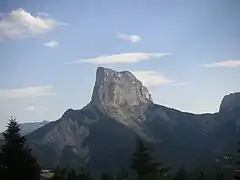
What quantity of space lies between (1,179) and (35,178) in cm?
187

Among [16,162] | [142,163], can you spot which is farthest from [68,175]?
[16,162]

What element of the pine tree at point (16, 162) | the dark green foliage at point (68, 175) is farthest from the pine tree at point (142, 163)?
the pine tree at point (16, 162)

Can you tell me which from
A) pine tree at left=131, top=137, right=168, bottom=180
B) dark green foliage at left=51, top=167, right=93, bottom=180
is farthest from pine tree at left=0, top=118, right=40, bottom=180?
dark green foliage at left=51, top=167, right=93, bottom=180

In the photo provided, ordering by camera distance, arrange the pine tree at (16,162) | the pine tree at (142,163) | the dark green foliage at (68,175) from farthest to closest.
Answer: the dark green foliage at (68,175), the pine tree at (142,163), the pine tree at (16,162)

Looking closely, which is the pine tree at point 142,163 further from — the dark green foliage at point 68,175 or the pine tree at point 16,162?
the pine tree at point 16,162

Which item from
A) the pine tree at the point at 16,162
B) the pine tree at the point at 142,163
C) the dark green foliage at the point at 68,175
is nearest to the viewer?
the pine tree at the point at 16,162

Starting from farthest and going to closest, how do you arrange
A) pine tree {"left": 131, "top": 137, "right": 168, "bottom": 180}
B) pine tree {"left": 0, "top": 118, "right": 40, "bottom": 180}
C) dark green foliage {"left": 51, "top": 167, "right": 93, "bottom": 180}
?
1. dark green foliage {"left": 51, "top": 167, "right": 93, "bottom": 180}
2. pine tree {"left": 131, "top": 137, "right": 168, "bottom": 180}
3. pine tree {"left": 0, "top": 118, "right": 40, "bottom": 180}

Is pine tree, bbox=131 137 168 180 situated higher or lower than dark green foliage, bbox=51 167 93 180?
higher

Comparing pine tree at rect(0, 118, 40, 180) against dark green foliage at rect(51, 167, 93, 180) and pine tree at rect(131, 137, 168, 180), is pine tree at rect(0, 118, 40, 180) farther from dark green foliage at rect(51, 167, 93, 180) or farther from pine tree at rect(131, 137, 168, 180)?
dark green foliage at rect(51, 167, 93, 180)

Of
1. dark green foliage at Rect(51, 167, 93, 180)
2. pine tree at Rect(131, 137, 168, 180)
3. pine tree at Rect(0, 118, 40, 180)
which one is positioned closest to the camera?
pine tree at Rect(0, 118, 40, 180)

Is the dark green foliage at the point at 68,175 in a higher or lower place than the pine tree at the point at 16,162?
lower

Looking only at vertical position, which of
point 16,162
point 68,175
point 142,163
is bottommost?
point 68,175

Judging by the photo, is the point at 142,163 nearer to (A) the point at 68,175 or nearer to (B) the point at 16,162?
(B) the point at 16,162

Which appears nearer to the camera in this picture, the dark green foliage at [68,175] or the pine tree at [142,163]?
the pine tree at [142,163]
